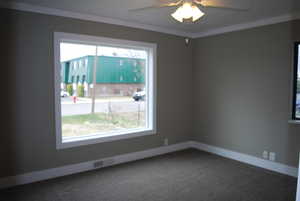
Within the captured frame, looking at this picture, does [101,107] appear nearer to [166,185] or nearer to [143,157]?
[143,157]

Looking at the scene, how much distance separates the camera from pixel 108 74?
411cm

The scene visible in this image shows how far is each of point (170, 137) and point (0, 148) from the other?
2963 millimetres

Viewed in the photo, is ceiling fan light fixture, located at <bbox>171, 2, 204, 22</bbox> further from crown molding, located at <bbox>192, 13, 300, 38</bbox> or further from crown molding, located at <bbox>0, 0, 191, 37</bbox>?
crown molding, located at <bbox>192, 13, 300, 38</bbox>

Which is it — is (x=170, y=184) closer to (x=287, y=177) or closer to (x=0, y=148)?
(x=287, y=177)

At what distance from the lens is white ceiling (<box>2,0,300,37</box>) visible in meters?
2.97

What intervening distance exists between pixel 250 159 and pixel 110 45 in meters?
3.18

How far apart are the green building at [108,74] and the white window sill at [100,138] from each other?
2.38 ft

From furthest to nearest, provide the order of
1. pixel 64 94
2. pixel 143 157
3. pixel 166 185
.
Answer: pixel 143 157, pixel 64 94, pixel 166 185

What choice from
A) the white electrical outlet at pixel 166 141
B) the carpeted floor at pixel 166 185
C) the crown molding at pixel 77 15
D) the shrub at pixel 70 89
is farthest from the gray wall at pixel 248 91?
the shrub at pixel 70 89

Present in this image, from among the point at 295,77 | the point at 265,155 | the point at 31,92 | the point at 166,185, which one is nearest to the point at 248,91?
the point at 295,77

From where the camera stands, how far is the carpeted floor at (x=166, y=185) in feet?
9.48

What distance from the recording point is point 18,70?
312 cm

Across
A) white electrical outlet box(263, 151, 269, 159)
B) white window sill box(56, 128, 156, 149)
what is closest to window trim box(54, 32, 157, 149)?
white window sill box(56, 128, 156, 149)

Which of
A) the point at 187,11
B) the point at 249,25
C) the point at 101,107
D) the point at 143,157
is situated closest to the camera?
the point at 187,11
